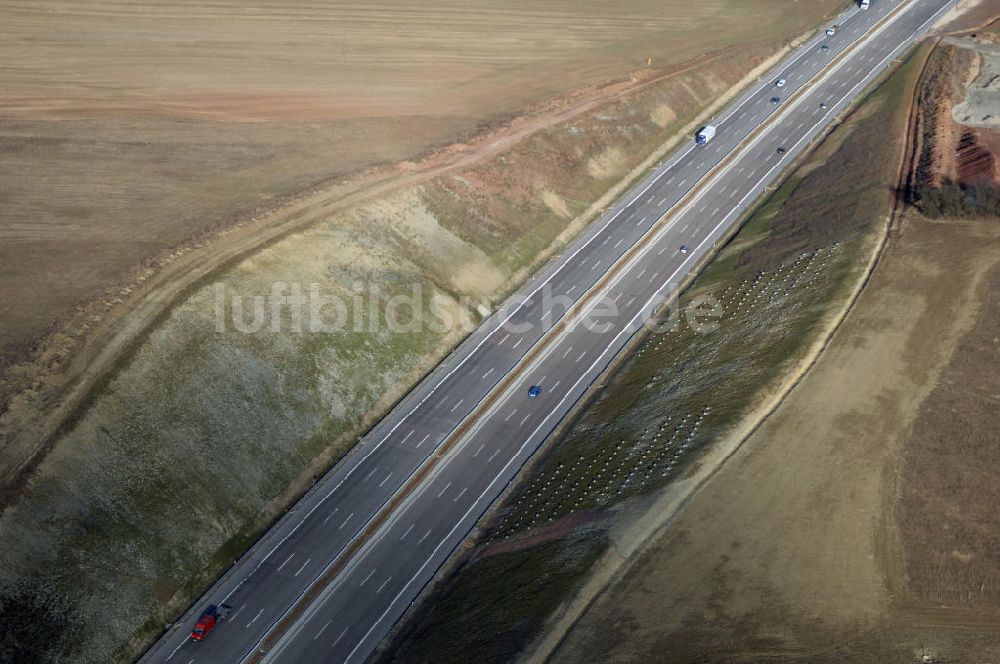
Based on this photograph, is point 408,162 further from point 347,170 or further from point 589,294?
point 589,294

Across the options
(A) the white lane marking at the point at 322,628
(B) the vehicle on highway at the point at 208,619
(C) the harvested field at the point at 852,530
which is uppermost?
(B) the vehicle on highway at the point at 208,619

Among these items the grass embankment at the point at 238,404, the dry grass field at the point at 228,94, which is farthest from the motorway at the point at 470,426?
the dry grass field at the point at 228,94

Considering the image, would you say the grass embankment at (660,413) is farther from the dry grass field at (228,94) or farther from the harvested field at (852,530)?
the dry grass field at (228,94)

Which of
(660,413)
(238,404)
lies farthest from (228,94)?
(660,413)

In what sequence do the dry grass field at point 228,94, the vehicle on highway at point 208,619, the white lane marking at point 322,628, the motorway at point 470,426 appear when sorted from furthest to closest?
1. the dry grass field at point 228,94
2. the motorway at point 470,426
3. the white lane marking at point 322,628
4. the vehicle on highway at point 208,619

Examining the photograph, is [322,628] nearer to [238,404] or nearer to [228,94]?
[238,404]

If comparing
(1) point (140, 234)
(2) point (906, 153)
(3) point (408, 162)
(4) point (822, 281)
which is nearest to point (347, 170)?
(3) point (408, 162)

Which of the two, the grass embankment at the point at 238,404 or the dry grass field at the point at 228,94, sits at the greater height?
the dry grass field at the point at 228,94
